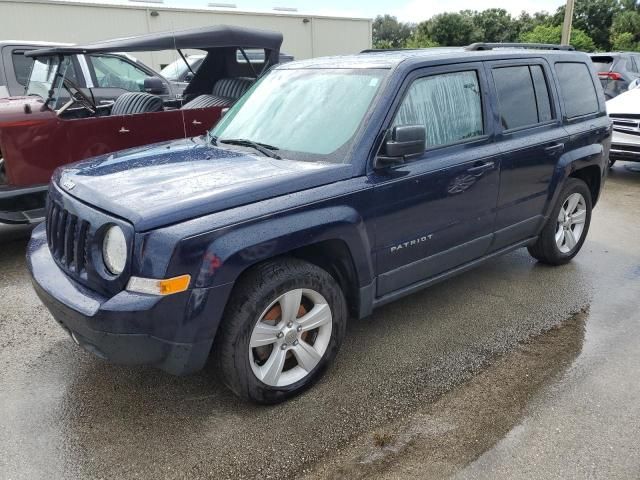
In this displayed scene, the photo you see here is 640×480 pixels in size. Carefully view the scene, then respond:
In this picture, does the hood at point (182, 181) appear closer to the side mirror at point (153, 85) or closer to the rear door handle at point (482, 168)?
the rear door handle at point (482, 168)

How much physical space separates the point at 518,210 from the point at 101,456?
3193mm

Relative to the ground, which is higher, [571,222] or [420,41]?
[420,41]

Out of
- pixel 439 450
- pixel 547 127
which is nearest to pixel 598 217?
pixel 547 127

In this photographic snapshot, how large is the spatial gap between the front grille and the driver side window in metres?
4.86

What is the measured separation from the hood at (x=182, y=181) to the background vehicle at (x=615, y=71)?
10715mm

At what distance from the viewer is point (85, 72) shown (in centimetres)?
719

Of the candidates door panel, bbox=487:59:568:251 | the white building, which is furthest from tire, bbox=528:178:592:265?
the white building

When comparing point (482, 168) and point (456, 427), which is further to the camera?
point (482, 168)

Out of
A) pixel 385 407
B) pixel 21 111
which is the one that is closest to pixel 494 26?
pixel 21 111

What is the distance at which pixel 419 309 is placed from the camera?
4.21 metres

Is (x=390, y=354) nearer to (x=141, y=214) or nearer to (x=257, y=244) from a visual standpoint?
(x=257, y=244)

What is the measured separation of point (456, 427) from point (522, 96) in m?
2.55

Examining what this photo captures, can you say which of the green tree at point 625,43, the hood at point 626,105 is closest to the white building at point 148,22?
the hood at point 626,105

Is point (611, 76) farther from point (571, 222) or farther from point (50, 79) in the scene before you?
point (50, 79)
